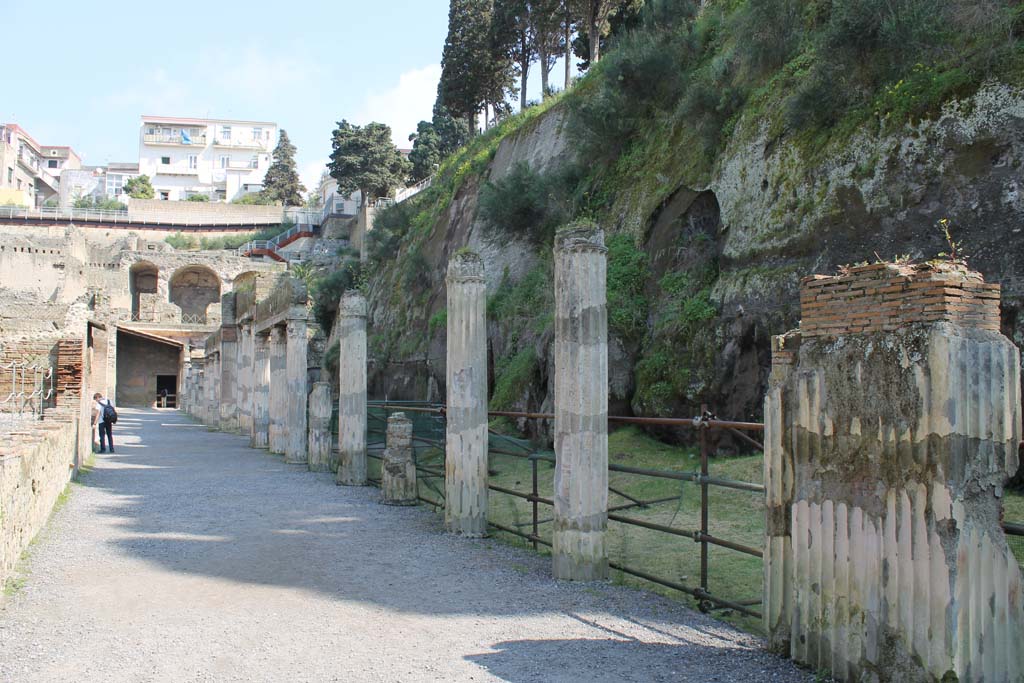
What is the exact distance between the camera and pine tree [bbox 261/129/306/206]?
80.8 metres

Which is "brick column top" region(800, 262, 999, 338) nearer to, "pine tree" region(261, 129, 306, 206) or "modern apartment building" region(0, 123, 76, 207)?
"pine tree" region(261, 129, 306, 206)

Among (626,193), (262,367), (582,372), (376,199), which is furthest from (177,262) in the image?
(582,372)

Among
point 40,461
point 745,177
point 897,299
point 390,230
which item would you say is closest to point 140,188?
point 390,230

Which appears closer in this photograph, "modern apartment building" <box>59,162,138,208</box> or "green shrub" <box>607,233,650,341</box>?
"green shrub" <box>607,233,650,341</box>

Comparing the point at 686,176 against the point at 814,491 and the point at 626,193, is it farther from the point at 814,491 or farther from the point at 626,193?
the point at 814,491

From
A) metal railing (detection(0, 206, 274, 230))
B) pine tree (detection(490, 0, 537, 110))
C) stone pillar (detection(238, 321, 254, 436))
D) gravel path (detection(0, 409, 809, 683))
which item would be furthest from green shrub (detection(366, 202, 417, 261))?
metal railing (detection(0, 206, 274, 230))

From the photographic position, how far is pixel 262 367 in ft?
74.0

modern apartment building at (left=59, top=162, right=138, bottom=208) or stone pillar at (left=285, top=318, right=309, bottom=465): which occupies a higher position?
modern apartment building at (left=59, top=162, right=138, bottom=208)

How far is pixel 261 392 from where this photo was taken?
22.2 m

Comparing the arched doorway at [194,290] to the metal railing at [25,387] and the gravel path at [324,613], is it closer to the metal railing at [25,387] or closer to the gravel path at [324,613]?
the metal railing at [25,387]

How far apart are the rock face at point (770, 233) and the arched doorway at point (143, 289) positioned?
121 ft

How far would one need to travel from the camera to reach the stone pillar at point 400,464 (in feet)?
38.4

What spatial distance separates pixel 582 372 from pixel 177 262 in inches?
2036

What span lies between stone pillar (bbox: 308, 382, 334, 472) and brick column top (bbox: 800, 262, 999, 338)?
12.3 meters
